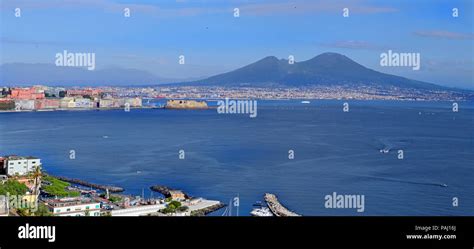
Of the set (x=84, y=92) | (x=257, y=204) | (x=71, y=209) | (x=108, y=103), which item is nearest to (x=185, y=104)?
(x=108, y=103)

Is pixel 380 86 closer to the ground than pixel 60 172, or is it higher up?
higher up

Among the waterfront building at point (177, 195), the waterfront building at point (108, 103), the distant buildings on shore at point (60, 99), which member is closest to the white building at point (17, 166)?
the waterfront building at point (177, 195)

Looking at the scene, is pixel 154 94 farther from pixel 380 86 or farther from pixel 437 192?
pixel 437 192

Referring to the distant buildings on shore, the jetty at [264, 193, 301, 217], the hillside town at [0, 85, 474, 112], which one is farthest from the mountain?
the jetty at [264, 193, 301, 217]

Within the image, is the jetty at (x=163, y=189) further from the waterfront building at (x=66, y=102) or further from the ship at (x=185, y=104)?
the ship at (x=185, y=104)

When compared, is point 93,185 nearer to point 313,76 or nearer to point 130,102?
point 313,76
